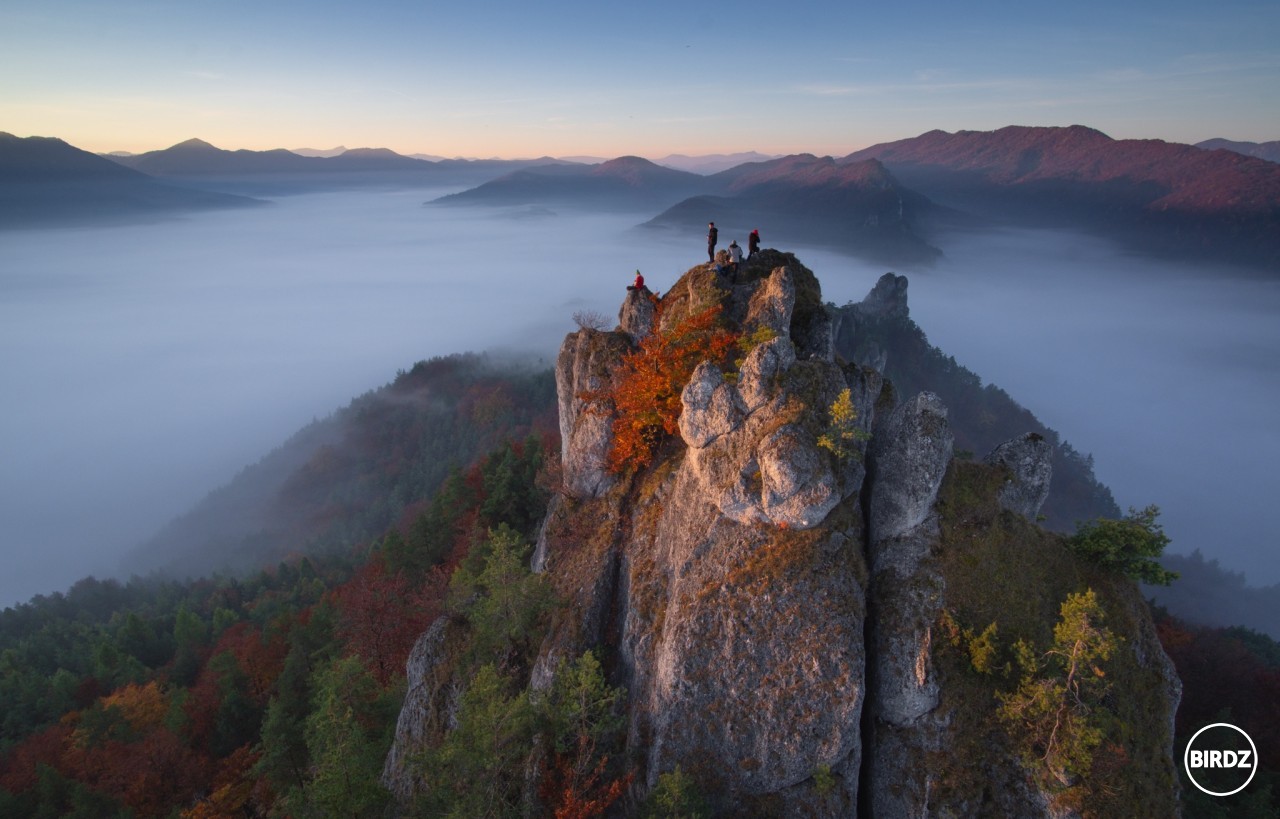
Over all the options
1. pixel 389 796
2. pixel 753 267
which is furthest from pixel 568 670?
pixel 753 267

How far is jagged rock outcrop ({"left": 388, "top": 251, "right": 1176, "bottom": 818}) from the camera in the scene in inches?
697

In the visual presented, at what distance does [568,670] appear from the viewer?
64.3 ft

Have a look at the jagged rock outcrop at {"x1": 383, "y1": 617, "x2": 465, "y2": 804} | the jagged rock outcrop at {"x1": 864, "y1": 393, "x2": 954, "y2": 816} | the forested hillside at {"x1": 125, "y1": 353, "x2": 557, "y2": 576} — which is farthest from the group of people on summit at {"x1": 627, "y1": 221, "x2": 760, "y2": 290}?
the forested hillside at {"x1": 125, "y1": 353, "x2": 557, "y2": 576}

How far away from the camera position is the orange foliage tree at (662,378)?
24.3 metres

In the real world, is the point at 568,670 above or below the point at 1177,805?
above

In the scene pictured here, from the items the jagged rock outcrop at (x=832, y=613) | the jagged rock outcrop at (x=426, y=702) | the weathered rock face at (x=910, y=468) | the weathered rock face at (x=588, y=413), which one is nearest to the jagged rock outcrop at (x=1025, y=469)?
the jagged rock outcrop at (x=832, y=613)

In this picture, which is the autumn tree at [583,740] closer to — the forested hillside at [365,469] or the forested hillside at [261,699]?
Answer: the forested hillside at [261,699]

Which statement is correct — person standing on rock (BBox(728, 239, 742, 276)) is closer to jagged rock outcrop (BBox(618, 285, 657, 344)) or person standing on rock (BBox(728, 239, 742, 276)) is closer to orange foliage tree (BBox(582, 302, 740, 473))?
jagged rock outcrop (BBox(618, 285, 657, 344))

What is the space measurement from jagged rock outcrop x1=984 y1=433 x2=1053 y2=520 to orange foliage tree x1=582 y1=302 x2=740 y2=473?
10.9m

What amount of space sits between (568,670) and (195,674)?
53.9 meters

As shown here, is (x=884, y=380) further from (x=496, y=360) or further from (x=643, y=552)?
(x=496, y=360)

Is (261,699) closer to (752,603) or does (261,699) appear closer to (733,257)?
(752,603)

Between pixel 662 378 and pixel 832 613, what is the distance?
10799 mm

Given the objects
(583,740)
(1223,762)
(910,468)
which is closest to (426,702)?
(583,740)
